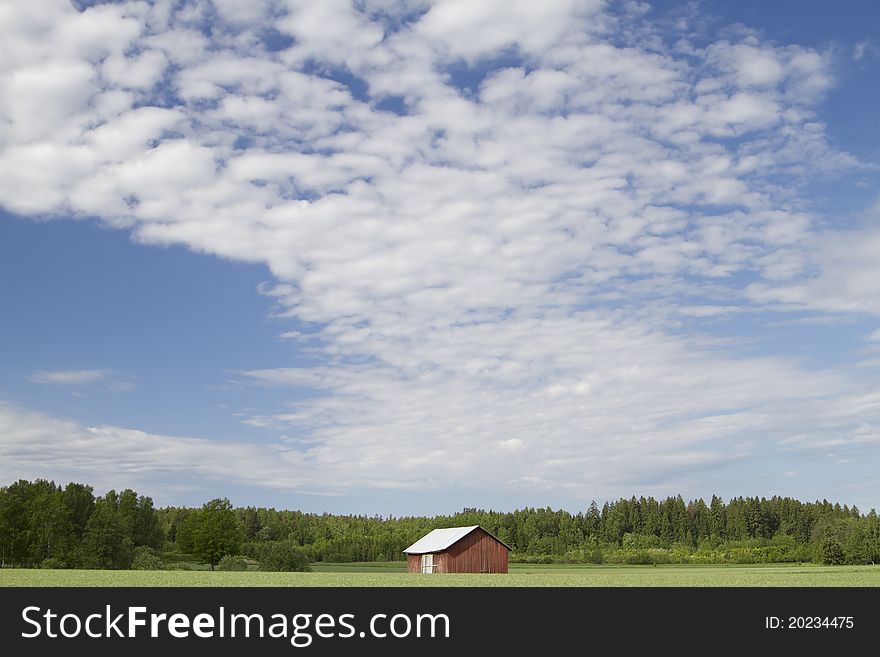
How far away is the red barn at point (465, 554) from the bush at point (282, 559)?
70.4 ft

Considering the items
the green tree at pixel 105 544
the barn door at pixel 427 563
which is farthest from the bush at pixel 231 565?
the barn door at pixel 427 563

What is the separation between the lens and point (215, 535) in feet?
368

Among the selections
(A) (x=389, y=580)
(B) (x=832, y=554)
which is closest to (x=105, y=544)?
(A) (x=389, y=580)

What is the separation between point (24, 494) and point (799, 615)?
381 feet

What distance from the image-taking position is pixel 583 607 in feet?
98.6

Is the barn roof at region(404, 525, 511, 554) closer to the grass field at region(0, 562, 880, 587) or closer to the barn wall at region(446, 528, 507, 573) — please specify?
Result: the barn wall at region(446, 528, 507, 573)

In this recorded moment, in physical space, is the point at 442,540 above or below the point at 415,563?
above

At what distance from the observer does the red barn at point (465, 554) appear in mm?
82438

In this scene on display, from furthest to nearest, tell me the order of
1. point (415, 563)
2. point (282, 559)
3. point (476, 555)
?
point (282, 559) < point (415, 563) < point (476, 555)

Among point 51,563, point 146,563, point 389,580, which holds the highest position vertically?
point 389,580

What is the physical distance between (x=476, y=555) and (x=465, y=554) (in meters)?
1.28

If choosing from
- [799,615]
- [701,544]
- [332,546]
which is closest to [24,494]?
[332,546]

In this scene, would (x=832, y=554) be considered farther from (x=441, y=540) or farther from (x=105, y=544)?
(x=105, y=544)

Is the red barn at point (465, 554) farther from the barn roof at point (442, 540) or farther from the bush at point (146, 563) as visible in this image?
the bush at point (146, 563)
